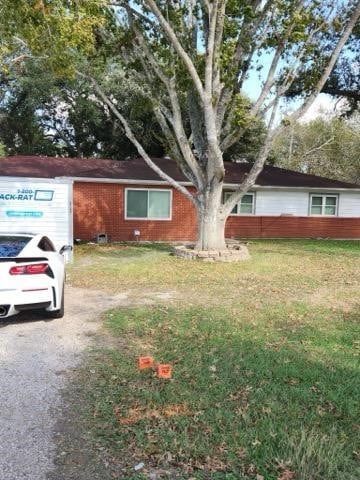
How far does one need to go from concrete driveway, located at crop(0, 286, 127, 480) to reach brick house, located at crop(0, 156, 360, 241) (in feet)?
37.5

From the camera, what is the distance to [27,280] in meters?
6.36

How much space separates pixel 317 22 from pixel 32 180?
32.0ft

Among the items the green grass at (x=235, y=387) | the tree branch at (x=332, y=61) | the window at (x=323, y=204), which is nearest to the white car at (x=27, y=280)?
the green grass at (x=235, y=387)

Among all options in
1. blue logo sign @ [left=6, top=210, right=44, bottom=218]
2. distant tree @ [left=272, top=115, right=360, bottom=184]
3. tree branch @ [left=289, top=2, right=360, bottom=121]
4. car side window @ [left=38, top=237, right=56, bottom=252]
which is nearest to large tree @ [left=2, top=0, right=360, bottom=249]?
tree branch @ [left=289, top=2, right=360, bottom=121]

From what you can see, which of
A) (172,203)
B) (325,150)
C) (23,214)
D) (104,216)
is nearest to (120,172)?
(104,216)

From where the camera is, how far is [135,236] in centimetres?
2000

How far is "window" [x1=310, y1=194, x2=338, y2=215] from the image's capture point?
74.9 feet

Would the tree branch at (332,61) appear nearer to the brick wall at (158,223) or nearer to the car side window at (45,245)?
the brick wall at (158,223)

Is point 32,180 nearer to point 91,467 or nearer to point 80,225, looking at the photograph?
point 80,225

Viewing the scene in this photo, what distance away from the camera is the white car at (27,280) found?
6.29 metres

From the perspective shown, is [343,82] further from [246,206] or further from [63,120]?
[63,120]

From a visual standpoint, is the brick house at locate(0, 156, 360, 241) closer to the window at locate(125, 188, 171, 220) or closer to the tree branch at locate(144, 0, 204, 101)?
the window at locate(125, 188, 171, 220)

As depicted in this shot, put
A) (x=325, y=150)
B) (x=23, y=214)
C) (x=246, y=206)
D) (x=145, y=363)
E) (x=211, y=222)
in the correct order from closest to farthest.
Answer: (x=145, y=363) → (x=23, y=214) → (x=211, y=222) → (x=246, y=206) → (x=325, y=150)

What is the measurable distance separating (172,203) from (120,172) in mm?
2646
